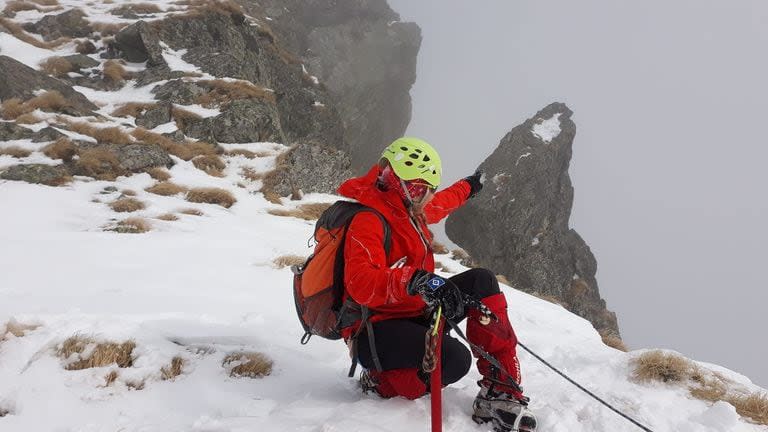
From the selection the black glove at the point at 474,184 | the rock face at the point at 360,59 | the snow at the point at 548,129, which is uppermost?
the rock face at the point at 360,59

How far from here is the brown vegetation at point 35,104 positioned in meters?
14.3

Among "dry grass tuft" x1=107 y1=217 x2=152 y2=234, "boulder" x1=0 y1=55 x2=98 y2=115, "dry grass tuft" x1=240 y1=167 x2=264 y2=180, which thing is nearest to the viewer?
"dry grass tuft" x1=107 y1=217 x2=152 y2=234

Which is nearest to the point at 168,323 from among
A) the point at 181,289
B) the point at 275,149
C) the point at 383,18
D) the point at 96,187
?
the point at 181,289

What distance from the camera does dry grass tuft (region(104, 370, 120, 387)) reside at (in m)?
3.37

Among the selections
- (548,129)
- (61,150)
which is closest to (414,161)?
(61,150)

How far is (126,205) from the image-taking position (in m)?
9.98

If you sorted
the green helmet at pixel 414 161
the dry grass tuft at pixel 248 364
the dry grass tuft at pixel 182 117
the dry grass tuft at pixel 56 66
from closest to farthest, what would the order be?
the green helmet at pixel 414 161 → the dry grass tuft at pixel 248 364 → the dry grass tuft at pixel 182 117 → the dry grass tuft at pixel 56 66

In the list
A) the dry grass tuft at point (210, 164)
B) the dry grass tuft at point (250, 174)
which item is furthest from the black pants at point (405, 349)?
the dry grass tuft at point (210, 164)

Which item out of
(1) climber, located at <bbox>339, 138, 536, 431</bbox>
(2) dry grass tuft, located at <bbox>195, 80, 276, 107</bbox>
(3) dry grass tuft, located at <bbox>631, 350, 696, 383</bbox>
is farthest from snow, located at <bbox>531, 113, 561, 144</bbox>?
(1) climber, located at <bbox>339, 138, 536, 431</bbox>

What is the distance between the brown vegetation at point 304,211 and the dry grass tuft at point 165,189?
2.92 meters

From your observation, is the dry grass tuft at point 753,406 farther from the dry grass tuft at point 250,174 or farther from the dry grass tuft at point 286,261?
the dry grass tuft at point 250,174

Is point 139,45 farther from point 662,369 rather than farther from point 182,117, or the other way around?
point 662,369

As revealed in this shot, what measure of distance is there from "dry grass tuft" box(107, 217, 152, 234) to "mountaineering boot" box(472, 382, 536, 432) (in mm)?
7834

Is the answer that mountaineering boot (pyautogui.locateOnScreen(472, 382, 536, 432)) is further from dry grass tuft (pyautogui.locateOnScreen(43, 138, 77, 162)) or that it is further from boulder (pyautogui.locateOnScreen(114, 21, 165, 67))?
boulder (pyautogui.locateOnScreen(114, 21, 165, 67))
